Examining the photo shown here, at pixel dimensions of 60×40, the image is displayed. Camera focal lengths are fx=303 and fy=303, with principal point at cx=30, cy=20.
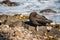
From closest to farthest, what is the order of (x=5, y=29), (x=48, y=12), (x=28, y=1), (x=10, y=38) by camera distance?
(x=10, y=38)
(x=5, y=29)
(x=48, y=12)
(x=28, y=1)

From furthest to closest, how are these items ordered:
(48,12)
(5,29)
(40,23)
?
(48,12), (40,23), (5,29)

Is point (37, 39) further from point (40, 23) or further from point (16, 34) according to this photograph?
point (40, 23)

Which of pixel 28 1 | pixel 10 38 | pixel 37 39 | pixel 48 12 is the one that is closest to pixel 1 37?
pixel 10 38

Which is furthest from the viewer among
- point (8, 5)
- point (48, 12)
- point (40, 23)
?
point (8, 5)

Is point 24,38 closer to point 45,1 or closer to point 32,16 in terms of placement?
point 32,16

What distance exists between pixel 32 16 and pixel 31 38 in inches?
430

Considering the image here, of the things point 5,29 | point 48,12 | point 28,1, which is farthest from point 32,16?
point 28,1

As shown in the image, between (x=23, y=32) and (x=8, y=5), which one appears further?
(x=8, y=5)

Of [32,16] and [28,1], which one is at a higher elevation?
[32,16]

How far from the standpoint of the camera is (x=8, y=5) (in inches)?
1241

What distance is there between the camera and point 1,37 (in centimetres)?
703

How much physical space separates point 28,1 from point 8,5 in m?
5.18

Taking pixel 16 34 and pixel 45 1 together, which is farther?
pixel 45 1

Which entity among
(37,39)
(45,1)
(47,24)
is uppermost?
(37,39)
